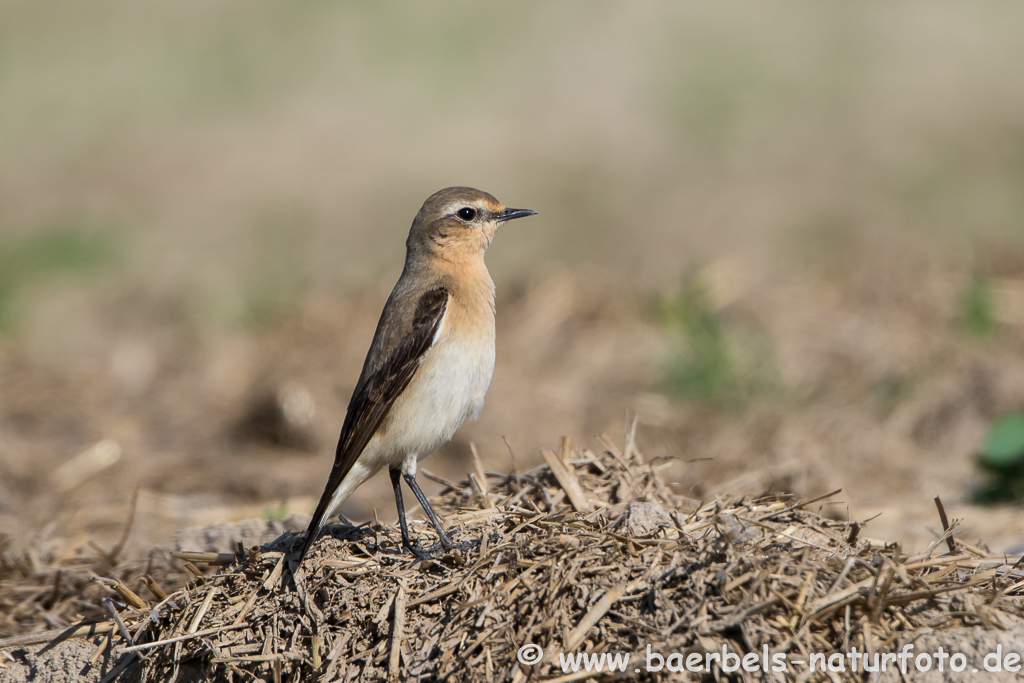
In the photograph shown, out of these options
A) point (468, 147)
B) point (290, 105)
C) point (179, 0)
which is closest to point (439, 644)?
point (468, 147)

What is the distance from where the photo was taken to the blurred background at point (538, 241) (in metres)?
8.45

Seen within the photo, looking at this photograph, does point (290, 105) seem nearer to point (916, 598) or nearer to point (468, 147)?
point (468, 147)

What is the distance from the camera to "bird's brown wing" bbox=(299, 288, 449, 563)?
537 cm

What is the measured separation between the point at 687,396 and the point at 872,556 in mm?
5298

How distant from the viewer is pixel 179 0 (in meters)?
26.1

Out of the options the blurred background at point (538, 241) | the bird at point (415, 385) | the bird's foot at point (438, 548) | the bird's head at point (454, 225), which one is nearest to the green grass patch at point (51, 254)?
the blurred background at point (538, 241)

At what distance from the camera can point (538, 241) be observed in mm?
15469

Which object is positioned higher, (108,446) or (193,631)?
(108,446)

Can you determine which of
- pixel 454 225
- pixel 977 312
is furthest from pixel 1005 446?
pixel 454 225

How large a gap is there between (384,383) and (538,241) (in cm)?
1022

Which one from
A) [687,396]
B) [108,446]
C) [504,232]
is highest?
[504,232]

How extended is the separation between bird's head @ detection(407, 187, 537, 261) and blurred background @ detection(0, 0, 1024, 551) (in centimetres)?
183

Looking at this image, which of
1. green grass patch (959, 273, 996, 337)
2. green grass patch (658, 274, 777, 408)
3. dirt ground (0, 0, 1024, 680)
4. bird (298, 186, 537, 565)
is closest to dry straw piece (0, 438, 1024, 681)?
bird (298, 186, 537, 565)

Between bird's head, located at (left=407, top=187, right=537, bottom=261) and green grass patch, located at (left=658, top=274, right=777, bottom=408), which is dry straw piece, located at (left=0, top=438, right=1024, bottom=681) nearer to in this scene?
bird's head, located at (left=407, top=187, right=537, bottom=261)
